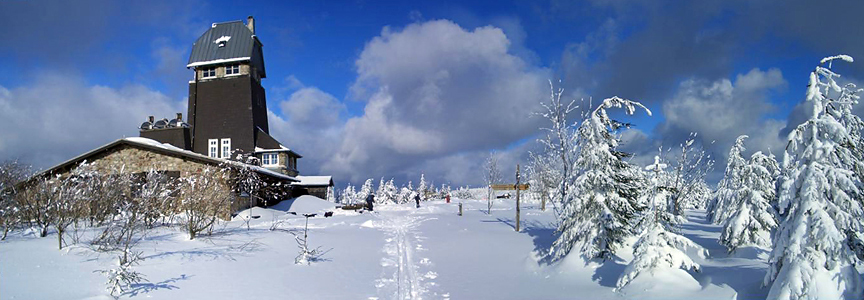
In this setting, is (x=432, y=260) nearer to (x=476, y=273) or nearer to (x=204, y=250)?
(x=476, y=273)

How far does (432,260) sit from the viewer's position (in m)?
13.3

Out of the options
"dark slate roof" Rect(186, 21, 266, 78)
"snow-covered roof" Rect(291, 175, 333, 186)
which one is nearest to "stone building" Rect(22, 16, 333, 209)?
"dark slate roof" Rect(186, 21, 266, 78)

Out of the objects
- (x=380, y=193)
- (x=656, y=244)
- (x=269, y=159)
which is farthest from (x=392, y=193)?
(x=656, y=244)

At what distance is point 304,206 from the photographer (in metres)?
29.9

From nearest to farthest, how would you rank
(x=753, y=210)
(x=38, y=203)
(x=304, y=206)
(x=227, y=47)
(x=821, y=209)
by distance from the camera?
(x=821, y=209)
(x=38, y=203)
(x=753, y=210)
(x=304, y=206)
(x=227, y=47)

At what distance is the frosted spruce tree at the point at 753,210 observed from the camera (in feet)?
42.2

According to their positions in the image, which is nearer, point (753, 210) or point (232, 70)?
point (753, 210)

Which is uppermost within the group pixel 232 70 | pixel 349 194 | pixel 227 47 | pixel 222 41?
pixel 222 41

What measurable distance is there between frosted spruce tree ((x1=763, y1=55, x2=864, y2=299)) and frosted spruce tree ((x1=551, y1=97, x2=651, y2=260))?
192 inches

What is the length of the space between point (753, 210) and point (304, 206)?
2562 centimetres

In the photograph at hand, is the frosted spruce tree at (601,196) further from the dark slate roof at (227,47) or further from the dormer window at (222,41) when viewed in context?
the dormer window at (222,41)

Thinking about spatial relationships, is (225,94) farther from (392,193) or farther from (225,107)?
(392,193)

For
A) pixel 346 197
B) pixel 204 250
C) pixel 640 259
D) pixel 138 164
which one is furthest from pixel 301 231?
pixel 346 197

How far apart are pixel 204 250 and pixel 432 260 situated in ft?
21.3
